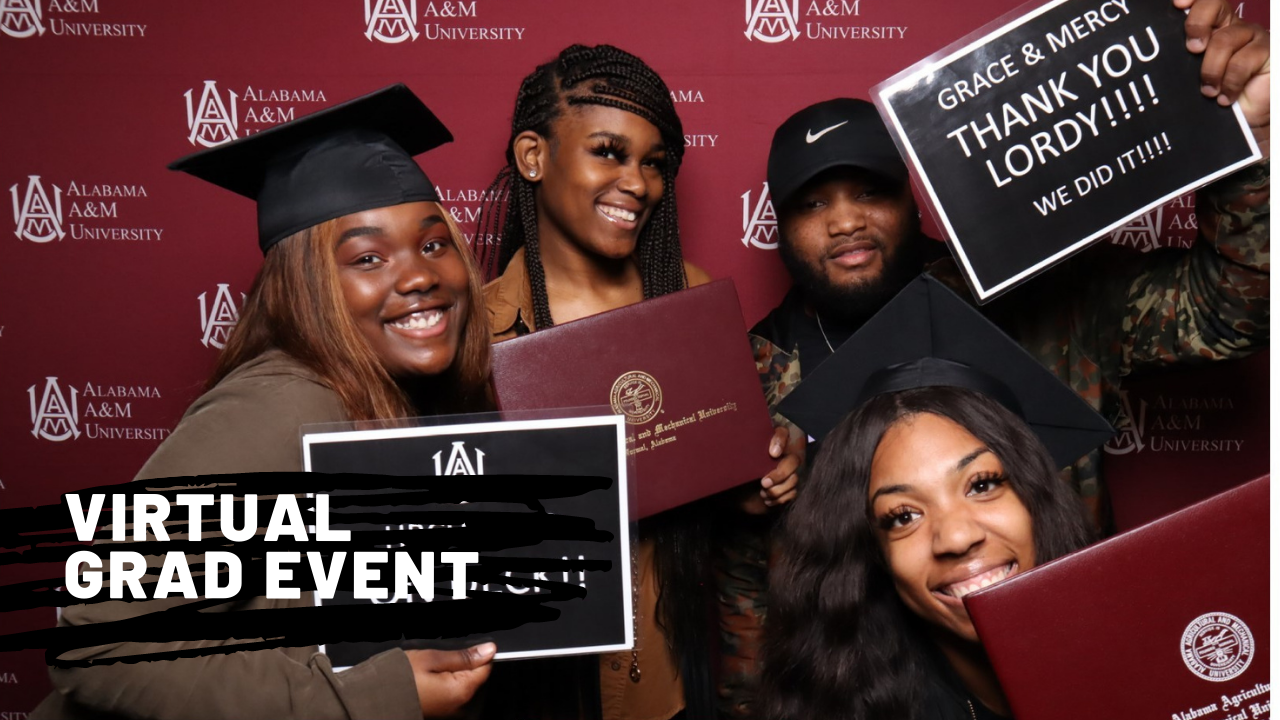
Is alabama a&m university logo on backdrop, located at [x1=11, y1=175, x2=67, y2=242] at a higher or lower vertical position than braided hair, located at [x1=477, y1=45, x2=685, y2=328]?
higher

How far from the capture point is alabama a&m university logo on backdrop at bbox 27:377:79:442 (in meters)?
3.08

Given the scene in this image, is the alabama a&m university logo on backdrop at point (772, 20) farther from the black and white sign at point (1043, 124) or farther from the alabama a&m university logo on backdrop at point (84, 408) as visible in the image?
the alabama a&m university logo on backdrop at point (84, 408)

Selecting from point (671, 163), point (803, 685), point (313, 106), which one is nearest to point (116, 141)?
point (313, 106)

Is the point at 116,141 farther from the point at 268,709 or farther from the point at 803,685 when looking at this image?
the point at 803,685

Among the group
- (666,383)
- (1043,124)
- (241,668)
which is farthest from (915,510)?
(241,668)

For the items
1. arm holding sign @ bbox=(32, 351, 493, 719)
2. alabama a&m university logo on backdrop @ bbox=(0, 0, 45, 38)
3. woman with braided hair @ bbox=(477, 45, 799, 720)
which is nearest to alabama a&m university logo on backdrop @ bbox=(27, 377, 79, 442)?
alabama a&m university logo on backdrop @ bbox=(0, 0, 45, 38)

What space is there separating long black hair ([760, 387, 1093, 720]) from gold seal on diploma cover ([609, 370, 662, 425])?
0.35 metres

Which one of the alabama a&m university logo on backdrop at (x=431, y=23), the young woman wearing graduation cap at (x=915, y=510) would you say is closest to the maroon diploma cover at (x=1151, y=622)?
the young woman wearing graduation cap at (x=915, y=510)

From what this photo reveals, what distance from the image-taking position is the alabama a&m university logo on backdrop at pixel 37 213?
3.04 m

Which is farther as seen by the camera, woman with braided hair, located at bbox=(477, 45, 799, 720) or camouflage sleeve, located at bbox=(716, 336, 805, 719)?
camouflage sleeve, located at bbox=(716, 336, 805, 719)

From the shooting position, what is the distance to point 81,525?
1.46m

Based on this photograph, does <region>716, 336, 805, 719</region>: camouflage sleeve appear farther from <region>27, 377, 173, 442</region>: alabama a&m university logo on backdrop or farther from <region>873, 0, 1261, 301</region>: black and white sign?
<region>27, 377, 173, 442</region>: alabama a&m university logo on backdrop

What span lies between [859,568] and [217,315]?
2.32 metres

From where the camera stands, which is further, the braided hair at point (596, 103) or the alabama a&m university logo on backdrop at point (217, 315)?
the alabama a&m university logo on backdrop at point (217, 315)
